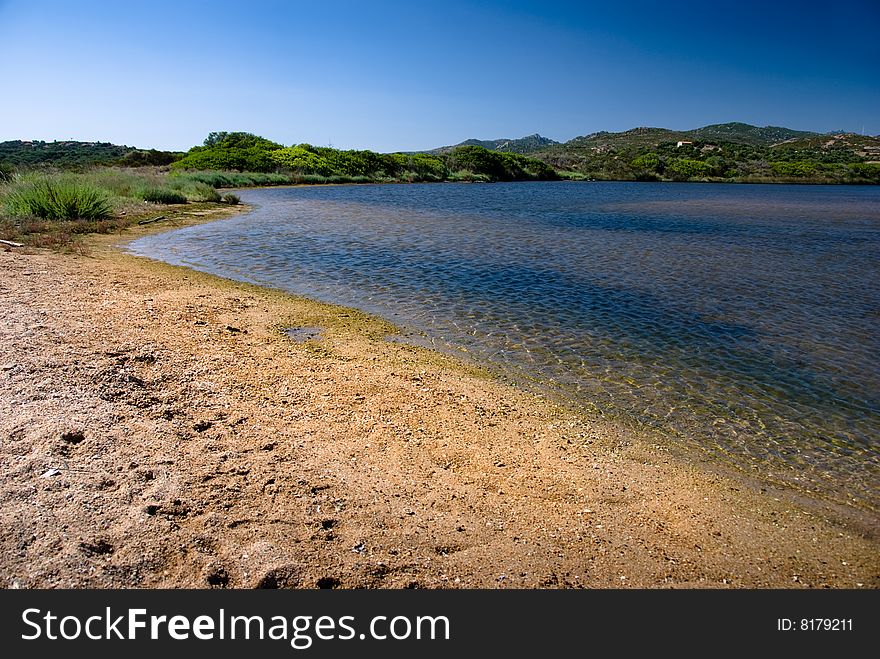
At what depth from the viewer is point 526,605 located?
8.58 feet

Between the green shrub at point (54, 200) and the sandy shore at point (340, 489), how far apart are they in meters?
12.6

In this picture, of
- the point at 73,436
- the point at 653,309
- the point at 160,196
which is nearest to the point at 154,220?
the point at 160,196

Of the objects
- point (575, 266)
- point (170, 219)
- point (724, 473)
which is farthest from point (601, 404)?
point (170, 219)

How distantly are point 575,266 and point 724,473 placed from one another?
31.1ft

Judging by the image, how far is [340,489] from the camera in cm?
364

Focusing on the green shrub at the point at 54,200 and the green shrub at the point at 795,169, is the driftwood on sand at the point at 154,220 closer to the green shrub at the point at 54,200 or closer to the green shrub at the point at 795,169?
the green shrub at the point at 54,200

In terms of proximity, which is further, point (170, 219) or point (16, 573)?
point (170, 219)

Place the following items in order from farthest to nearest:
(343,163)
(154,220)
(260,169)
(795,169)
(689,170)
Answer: (689,170) < (795,169) < (343,163) < (260,169) < (154,220)

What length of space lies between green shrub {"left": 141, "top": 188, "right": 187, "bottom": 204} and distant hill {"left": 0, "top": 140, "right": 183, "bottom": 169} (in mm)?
36622

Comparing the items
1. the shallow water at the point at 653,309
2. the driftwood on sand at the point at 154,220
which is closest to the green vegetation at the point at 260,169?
the driftwood on sand at the point at 154,220

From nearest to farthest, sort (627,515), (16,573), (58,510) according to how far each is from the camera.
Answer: (16,573), (58,510), (627,515)

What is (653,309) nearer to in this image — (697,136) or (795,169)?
(795,169)

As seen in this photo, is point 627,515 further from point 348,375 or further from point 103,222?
point 103,222

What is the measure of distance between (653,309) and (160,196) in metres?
23.6
